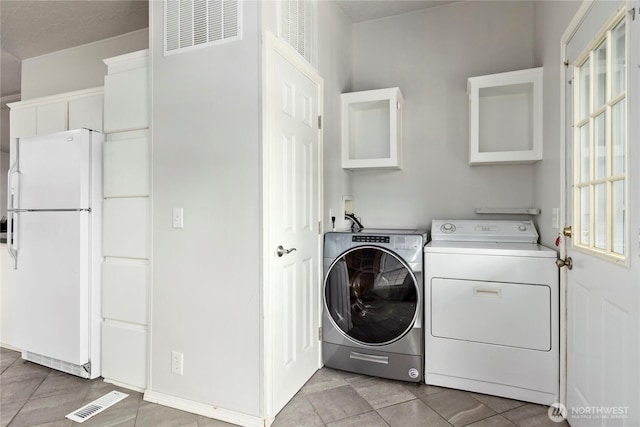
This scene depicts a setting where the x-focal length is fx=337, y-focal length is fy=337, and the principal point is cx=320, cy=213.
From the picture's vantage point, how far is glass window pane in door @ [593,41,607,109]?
1389mm

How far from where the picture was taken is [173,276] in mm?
1935

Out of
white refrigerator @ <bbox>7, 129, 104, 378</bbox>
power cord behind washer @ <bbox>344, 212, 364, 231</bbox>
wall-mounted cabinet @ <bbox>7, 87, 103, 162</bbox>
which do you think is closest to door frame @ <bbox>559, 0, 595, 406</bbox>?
power cord behind washer @ <bbox>344, 212, 364, 231</bbox>

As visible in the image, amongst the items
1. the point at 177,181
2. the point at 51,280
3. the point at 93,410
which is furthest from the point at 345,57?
the point at 93,410

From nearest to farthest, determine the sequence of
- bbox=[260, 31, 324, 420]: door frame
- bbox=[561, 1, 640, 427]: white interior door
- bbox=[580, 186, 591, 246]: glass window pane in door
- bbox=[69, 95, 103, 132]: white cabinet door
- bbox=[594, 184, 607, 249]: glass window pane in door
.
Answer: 1. bbox=[561, 1, 640, 427]: white interior door
2. bbox=[594, 184, 607, 249]: glass window pane in door
3. bbox=[580, 186, 591, 246]: glass window pane in door
4. bbox=[260, 31, 324, 420]: door frame
5. bbox=[69, 95, 103, 132]: white cabinet door

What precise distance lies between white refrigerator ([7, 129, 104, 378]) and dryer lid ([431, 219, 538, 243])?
2407 millimetres

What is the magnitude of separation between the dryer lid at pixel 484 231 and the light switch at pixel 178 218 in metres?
1.73

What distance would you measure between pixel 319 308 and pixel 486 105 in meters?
1.98

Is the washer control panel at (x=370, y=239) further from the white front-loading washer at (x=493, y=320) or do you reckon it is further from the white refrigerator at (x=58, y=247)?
the white refrigerator at (x=58, y=247)

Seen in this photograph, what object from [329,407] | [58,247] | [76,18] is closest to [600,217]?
[329,407]

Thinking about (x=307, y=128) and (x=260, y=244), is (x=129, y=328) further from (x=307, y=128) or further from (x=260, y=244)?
(x=307, y=128)

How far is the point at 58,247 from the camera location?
7.53 feet

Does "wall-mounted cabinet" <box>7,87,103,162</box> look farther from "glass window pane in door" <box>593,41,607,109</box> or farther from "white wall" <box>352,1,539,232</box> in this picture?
"glass window pane in door" <box>593,41,607,109</box>

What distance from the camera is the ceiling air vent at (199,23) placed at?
178 centimetres

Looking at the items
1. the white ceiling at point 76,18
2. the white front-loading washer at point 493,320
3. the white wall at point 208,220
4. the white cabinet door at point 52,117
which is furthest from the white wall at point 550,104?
the white cabinet door at point 52,117
